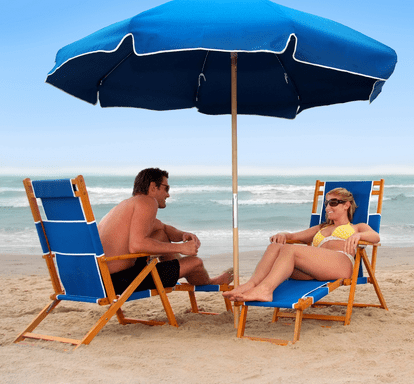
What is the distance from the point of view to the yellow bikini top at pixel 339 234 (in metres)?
3.70

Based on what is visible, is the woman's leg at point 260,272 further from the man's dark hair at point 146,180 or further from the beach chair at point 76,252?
the man's dark hair at point 146,180

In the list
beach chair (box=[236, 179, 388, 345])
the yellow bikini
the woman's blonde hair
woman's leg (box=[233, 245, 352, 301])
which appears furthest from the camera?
the woman's blonde hair

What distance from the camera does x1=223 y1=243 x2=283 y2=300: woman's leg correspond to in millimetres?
2990

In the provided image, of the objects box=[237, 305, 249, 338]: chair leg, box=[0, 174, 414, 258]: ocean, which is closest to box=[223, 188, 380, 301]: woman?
box=[237, 305, 249, 338]: chair leg

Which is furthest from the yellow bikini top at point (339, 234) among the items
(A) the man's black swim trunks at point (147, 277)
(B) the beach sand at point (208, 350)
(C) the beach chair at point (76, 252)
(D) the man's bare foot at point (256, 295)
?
(C) the beach chair at point (76, 252)

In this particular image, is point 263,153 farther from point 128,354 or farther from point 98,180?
point 128,354

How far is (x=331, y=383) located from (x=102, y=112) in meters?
24.2

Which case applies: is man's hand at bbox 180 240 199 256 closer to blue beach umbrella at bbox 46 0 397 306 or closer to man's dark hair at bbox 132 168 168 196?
blue beach umbrella at bbox 46 0 397 306

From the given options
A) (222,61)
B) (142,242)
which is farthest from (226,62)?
(142,242)

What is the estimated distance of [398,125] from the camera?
83.7ft

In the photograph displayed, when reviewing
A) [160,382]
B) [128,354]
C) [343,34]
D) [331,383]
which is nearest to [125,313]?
[128,354]

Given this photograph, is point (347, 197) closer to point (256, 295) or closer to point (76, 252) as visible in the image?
point (256, 295)

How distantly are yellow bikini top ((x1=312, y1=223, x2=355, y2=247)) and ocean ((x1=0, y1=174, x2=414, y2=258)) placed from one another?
4295 mm

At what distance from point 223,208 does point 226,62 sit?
14.4 metres
